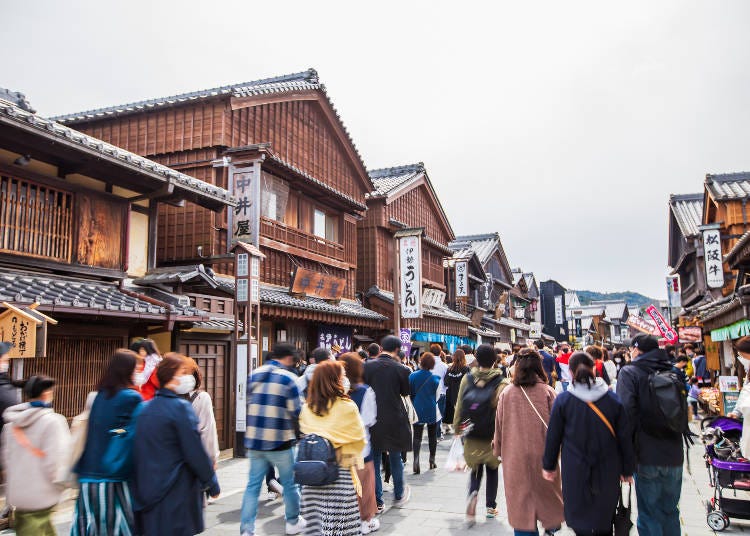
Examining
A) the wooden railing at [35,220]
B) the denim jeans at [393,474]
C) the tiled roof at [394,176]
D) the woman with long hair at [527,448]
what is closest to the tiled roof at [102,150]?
the wooden railing at [35,220]

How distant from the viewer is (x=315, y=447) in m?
5.11

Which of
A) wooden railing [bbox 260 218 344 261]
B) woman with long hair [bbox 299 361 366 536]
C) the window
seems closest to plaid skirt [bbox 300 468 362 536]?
woman with long hair [bbox 299 361 366 536]

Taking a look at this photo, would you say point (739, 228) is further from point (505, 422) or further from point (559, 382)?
point (505, 422)

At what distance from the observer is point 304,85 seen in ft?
60.9

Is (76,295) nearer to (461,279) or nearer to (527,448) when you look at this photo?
(527,448)

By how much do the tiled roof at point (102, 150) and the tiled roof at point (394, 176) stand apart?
42.5 feet

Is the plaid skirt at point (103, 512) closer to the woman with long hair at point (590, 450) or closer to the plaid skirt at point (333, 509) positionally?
the plaid skirt at point (333, 509)

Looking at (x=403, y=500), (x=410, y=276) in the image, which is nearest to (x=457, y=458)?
Answer: (x=403, y=500)

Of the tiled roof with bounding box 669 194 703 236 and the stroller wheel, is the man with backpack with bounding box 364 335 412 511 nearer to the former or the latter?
the stroller wheel

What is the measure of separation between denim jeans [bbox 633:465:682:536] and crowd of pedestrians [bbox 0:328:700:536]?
0.01m

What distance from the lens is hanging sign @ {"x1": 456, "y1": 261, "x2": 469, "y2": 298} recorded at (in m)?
31.8

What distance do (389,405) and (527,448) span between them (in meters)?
2.41

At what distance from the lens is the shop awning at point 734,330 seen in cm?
1355

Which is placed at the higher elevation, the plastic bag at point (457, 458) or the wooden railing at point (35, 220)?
the wooden railing at point (35, 220)
